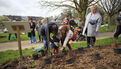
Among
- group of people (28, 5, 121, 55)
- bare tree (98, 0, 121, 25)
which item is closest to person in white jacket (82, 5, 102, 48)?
group of people (28, 5, 121, 55)

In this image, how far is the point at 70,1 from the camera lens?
36.6 ft

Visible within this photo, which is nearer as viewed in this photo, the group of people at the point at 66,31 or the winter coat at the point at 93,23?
the group of people at the point at 66,31

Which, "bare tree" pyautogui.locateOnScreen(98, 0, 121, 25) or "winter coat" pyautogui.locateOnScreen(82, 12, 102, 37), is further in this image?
"bare tree" pyautogui.locateOnScreen(98, 0, 121, 25)

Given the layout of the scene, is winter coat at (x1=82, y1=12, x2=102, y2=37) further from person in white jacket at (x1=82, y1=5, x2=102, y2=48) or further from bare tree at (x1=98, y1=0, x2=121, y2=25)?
bare tree at (x1=98, y1=0, x2=121, y2=25)

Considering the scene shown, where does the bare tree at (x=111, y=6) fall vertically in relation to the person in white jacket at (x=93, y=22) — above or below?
above

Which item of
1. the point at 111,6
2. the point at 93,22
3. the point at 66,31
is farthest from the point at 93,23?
the point at 111,6

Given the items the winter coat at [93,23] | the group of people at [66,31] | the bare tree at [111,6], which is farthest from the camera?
the bare tree at [111,6]

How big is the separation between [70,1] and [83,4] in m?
1.58

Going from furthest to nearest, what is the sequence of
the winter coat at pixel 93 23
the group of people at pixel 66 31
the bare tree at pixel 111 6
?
the bare tree at pixel 111 6 < the winter coat at pixel 93 23 < the group of people at pixel 66 31

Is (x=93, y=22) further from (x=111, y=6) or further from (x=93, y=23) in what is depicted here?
(x=111, y=6)

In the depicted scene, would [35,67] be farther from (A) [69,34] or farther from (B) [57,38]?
(A) [69,34]

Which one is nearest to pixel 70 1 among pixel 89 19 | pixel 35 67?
pixel 89 19

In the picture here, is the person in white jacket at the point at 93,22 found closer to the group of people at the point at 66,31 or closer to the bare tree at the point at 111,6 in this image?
the group of people at the point at 66,31

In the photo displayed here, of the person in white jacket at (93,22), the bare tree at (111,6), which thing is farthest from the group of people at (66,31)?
the bare tree at (111,6)
